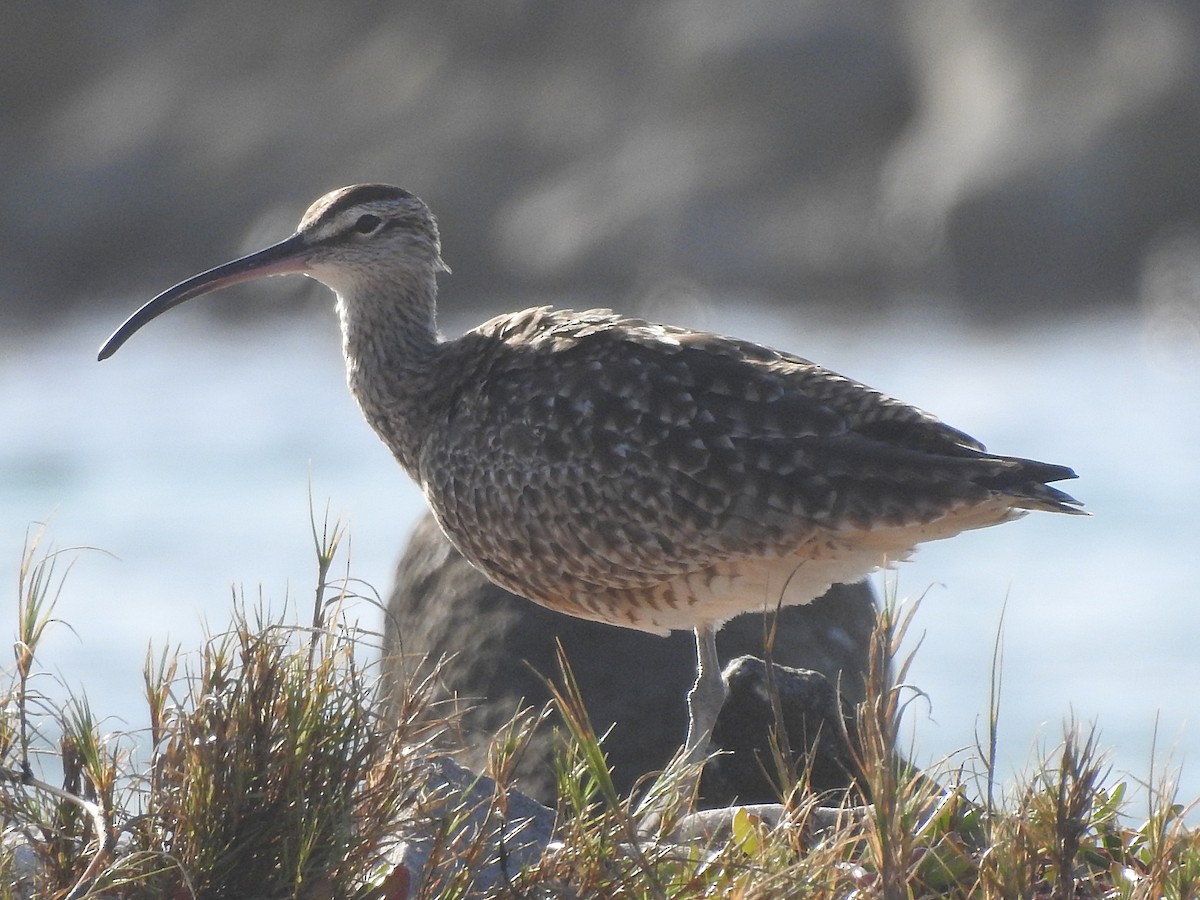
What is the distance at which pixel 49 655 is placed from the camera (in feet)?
53.3

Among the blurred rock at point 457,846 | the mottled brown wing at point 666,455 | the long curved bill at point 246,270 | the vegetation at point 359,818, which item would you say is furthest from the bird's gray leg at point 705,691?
the long curved bill at point 246,270

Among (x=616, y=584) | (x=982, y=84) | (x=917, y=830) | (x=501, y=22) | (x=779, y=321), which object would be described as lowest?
(x=917, y=830)

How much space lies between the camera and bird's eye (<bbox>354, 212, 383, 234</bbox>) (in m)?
8.96

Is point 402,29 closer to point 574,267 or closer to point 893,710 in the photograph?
point 574,267

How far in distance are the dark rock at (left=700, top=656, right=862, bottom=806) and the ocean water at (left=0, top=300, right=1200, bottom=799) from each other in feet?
19.8

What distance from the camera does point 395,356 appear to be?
8891 mm

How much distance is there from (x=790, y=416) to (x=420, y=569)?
109 inches

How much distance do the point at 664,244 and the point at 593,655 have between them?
43.7 feet

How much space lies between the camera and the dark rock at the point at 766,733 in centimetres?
746

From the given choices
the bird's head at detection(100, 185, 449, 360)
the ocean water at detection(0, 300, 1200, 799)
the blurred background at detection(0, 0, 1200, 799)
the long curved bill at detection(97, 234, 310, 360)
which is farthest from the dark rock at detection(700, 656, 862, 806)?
the blurred background at detection(0, 0, 1200, 799)

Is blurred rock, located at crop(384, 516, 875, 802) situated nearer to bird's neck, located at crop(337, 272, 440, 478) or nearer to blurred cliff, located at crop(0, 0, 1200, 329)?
bird's neck, located at crop(337, 272, 440, 478)

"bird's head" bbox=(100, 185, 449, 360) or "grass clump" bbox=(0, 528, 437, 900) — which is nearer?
"grass clump" bbox=(0, 528, 437, 900)

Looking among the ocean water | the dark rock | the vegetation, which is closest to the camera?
the vegetation

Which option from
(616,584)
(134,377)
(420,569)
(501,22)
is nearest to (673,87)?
(501,22)
